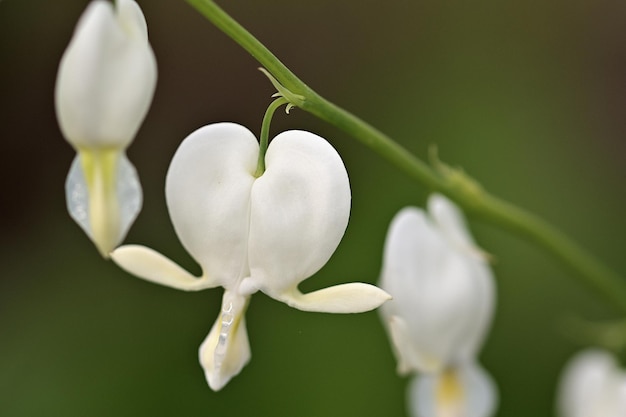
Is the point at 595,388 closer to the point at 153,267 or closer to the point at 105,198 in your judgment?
the point at 153,267

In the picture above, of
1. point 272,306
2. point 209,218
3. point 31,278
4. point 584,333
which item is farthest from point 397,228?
point 31,278

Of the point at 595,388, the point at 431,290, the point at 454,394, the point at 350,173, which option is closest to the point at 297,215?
the point at 431,290

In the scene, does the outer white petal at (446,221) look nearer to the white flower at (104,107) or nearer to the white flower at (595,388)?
the white flower at (595,388)

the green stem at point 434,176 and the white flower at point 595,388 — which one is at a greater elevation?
the green stem at point 434,176

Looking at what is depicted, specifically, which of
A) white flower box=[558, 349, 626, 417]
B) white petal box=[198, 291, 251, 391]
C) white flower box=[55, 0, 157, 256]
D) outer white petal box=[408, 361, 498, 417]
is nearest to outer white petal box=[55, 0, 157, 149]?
white flower box=[55, 0, 157, 256]

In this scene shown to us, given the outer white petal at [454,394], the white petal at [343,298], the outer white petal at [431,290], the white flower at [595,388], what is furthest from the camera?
the white flower at [595,388]

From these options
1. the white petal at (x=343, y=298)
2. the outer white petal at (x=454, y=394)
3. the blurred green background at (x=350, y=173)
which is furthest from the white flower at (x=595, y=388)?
the white petal at (x=343, y=298)

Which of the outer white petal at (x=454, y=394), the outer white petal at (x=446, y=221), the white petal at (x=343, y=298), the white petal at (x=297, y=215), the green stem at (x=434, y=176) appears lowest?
the outer white petal at (x=454, y=394)
